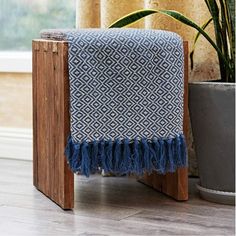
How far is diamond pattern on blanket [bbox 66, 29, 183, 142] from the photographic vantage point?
1730 millimetres

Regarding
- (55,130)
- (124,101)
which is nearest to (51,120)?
(55,130)

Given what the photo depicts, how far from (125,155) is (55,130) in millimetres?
223

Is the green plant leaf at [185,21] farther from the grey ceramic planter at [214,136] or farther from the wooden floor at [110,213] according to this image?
the wooden floor at [110,213]

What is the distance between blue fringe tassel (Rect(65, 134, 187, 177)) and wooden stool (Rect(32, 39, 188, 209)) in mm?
65

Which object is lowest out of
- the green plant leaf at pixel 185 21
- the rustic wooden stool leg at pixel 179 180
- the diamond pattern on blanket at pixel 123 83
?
the rustic wooden stool leg at pixel 179 180

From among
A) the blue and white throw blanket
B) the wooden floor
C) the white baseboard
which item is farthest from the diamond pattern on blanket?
the white baseboard

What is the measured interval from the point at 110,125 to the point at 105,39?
225 millimetres

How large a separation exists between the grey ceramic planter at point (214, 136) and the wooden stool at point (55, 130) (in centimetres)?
Result: 4

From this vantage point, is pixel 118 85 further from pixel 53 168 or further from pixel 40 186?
pixel 40 186

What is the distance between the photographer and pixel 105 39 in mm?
1737

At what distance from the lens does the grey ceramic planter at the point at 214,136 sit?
1.82 m

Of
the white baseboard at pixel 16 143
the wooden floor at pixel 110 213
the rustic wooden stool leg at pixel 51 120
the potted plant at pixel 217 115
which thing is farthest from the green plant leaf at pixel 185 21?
the white baseboard at pixel 16 143

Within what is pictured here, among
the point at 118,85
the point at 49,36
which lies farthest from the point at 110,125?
the point at 49,36

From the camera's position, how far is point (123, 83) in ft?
5.75
